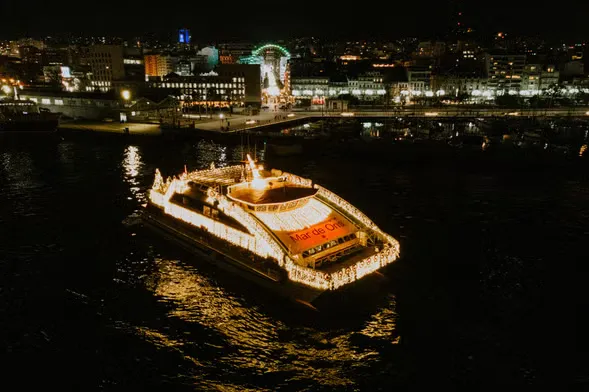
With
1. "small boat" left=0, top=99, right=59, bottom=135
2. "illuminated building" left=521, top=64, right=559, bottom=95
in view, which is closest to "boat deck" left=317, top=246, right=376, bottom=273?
"small boat" left=0, top=99, right=59, bottom=135

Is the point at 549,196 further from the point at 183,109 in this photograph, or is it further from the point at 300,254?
the point at 183,109

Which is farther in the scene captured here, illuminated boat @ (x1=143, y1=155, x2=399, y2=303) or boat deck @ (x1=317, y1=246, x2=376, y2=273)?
boat deck @ (x1=317, y1=246, x2=376, y2=273)

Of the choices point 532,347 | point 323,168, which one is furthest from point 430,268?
point 323,168

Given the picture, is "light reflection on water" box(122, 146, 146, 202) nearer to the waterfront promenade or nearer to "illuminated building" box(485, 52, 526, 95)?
the waterfront promenade

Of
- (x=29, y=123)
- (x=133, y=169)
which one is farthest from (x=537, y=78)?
(x=29, y=123)

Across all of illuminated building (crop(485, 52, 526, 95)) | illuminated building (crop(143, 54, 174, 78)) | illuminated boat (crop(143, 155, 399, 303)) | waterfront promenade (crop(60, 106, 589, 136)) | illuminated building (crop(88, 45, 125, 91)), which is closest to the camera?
illuminated boat (crop(143, 155, 399, 303))

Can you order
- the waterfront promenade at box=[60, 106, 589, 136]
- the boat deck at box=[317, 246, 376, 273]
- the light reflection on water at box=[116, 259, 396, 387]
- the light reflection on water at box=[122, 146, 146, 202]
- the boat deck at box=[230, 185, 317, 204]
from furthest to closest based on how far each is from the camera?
the waterfront promenade at box=[60, 106, 589, 136], the light reflection on water at box=[122, 146, 146, 202], the boat deck at box=[230, 185, 317, 204], the boat deck at box=[317, 246, 376, 273], the light reflection on water at box=[116, 259, 396, 387]
